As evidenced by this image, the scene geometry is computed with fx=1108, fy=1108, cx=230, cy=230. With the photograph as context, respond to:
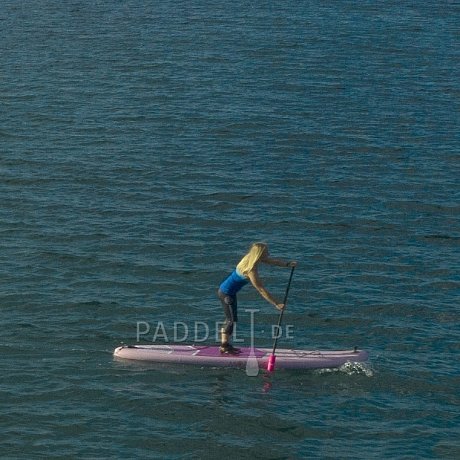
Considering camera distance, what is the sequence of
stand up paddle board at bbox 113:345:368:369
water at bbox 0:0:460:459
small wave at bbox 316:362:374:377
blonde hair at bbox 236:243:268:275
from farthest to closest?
stand up paddle board at bbox 113:345:368:369 < small wave at bbox 316:362:374:377 < blonde hair at bbox 236:243:268:275 < water at bbox 0:0:460:459

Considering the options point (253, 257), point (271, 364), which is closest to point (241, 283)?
point (253, 257)

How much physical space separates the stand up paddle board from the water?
9.6 inches

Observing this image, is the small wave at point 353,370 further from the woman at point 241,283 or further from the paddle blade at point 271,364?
the woman at point 241,283

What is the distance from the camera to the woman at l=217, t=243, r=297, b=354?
2388 centimetres

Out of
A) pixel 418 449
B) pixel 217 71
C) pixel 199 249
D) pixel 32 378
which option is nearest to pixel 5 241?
pixel 199 249

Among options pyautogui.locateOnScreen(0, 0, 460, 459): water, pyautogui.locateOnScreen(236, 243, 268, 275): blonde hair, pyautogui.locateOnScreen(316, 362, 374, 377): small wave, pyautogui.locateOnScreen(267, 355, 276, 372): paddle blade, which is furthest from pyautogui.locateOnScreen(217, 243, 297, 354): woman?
pyautogui.locateOnScreen(316, 362, 374, 377): small wave

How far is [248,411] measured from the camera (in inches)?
888

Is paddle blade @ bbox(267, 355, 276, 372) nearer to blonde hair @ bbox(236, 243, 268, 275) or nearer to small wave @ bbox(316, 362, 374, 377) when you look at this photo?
small wave @ bbox(316, 362, 374, 377)

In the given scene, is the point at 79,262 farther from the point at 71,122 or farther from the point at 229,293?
the point at 71,122

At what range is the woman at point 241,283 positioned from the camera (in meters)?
23.9

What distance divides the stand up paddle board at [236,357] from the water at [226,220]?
0.24 metres

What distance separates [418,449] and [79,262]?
39.6 feet

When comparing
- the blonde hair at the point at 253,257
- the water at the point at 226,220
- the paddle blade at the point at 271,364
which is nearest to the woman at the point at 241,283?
the blonde hair at the point at 253,257

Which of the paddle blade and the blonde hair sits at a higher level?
the blonde hair
